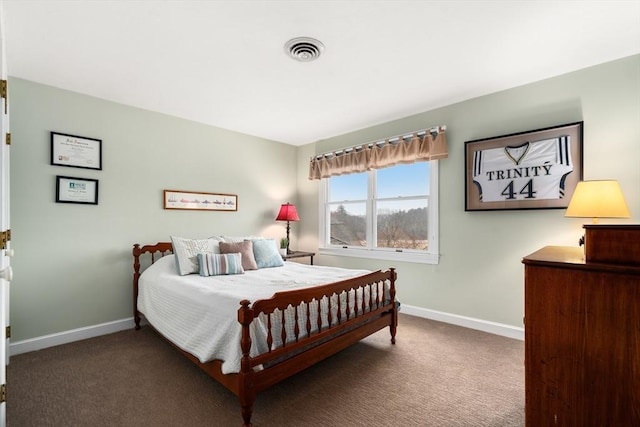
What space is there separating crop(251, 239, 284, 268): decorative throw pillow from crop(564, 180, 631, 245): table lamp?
2.79 m

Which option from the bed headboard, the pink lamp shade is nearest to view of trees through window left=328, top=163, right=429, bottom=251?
the pink lamp shade

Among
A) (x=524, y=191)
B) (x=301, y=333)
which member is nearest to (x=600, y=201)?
(x=524, y=191)

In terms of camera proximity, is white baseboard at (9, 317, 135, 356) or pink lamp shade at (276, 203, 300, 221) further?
pink lamp shade at (276, 203, 300, 221)

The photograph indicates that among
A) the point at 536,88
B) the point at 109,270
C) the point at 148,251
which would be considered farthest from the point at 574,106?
the point at 109,270

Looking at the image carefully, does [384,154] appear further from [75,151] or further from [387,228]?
[75,151]

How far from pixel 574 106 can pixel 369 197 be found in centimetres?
230

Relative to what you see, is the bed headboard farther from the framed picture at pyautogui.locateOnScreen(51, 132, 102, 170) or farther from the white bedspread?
the framed picture at pyautogui.locateOnScreen(51, 132, 102, 170)

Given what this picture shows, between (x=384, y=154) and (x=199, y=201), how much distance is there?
2441 mm

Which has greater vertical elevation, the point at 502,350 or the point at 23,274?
the point at 23,274

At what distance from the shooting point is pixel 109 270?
3158 millimetres

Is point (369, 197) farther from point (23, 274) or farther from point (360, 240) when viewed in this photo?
point (23, 274)

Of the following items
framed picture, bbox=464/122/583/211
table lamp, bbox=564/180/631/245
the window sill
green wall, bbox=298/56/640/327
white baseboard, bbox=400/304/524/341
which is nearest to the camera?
table lamp, bbox=564/180/631/245

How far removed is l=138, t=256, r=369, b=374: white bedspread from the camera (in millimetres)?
1880

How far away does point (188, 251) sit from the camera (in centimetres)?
308
